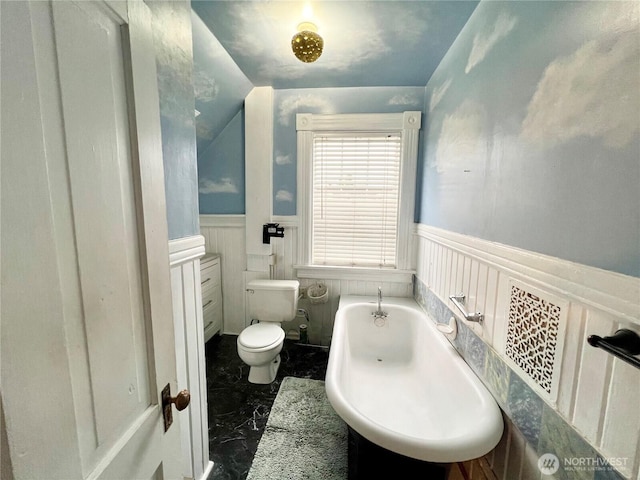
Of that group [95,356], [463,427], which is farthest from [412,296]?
[95,356]

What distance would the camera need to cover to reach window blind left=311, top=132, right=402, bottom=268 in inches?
88.7

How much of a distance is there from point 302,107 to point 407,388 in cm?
237

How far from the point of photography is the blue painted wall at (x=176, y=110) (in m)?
0.89

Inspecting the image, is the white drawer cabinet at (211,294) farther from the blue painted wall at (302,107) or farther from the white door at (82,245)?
the white door at (82,245)

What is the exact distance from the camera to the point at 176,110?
0.97 metres

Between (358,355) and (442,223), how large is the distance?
4.03 feet

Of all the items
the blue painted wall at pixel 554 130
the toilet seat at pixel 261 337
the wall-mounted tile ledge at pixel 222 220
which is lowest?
the toilet seat at pixel 261 337

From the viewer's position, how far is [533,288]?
0.88 metres

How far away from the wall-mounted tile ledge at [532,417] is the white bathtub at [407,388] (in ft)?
0.21

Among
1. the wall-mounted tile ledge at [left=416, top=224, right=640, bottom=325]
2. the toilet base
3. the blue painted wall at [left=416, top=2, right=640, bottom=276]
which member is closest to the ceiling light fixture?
the blue painted wall at [left=416, top=2, right=640, bottom=276]

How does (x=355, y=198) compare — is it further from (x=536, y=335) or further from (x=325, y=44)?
(x=536, y=335)

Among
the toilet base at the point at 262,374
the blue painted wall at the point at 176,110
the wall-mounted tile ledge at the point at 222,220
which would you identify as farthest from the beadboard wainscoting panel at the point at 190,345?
the wall-mounted tile ledge at the point at 222,220

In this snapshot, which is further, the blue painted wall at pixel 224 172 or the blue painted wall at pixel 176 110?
the blue painted wall at pixel 224 172

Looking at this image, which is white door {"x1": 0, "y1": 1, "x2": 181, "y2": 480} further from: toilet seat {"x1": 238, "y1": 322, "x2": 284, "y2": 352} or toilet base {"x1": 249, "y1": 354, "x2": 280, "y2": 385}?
toilet base {"x1": 249, "y1": 354, "x2": 280, "y2": 385}
